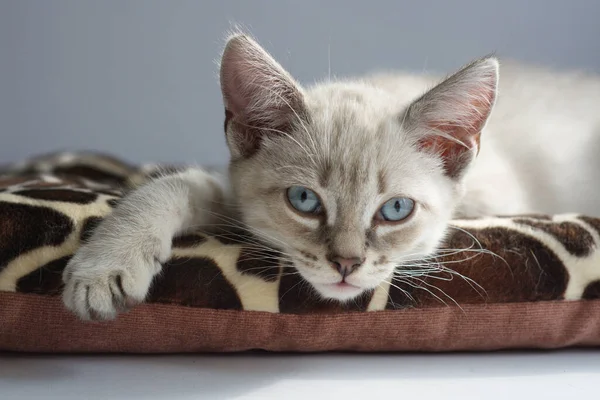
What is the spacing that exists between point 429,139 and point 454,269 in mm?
339

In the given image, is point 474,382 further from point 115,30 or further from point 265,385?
point 115,30

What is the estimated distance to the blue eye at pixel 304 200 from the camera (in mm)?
1440

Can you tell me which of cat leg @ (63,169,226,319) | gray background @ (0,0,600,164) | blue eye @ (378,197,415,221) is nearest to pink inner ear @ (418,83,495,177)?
blue eye @ (378,197,415,221)

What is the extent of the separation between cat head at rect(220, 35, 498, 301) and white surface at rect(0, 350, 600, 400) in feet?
0.65

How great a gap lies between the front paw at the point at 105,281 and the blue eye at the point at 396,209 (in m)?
0.55

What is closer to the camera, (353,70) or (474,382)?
(474,382)

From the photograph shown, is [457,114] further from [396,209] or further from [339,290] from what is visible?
[339,290]

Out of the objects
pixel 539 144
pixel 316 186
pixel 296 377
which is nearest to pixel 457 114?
pixel 316 186

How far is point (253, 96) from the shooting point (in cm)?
153

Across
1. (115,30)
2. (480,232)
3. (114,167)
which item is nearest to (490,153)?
(480,232)

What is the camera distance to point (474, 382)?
4.50 ft

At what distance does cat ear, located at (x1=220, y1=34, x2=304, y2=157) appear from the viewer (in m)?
1.47

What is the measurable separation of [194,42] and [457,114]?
221cm

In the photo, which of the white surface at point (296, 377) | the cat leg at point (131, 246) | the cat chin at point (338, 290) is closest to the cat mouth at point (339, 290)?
the cat chin at point (338, 290)
